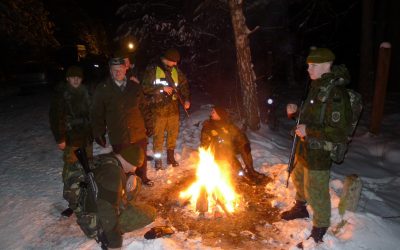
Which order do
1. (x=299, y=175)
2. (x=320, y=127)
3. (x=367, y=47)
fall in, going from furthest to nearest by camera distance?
(x=367, y=47), (x=299, y=175), (x=320, y=127)

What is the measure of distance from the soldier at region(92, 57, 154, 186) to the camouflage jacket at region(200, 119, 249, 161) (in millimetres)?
1363

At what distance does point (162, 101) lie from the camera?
6.25m

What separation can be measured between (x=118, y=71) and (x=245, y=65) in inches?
174

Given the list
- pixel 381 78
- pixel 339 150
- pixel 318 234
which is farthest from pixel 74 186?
pixel 381 78

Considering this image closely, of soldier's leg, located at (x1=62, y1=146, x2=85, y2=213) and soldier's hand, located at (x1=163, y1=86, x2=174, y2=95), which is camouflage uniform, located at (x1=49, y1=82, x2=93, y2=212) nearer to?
soldier's leg, located at (x1=62, y1=146, x2=85, y2=213)

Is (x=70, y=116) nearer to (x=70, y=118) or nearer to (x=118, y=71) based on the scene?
(x=70, y=118)

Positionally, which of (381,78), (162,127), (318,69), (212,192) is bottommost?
(212,192)

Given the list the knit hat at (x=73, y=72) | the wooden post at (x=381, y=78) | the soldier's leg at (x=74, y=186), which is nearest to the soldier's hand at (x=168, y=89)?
the knit hat at (x=73, y=72)

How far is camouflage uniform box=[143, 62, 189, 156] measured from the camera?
6180mm

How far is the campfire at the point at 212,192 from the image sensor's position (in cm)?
512

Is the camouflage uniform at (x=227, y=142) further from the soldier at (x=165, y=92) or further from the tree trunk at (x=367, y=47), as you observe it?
the tree trunk at (x=367, y=47)

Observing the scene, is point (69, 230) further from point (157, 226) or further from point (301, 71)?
point (301, 71)

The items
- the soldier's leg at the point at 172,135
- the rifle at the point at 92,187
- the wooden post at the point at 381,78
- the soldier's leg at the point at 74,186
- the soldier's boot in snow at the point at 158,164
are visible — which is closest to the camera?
the rifle at the point at 92,187

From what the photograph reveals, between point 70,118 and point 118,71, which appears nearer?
point 118,71
